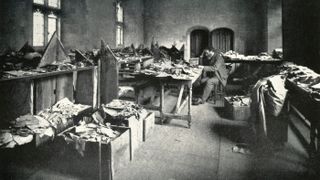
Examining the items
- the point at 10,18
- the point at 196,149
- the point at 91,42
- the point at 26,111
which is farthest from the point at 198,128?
the point at 91,42

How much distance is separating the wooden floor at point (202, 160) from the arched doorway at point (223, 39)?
9275 millimetres

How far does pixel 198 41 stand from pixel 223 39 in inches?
51.0

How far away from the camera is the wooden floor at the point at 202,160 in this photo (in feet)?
10.00

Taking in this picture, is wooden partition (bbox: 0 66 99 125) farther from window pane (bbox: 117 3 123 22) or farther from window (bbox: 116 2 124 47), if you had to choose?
window pane (bbox: 117 3 123 22)

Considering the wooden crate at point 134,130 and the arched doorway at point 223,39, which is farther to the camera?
the arched doorway at point 223,39

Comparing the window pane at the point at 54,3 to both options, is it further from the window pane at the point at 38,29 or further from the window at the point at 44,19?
the window pane at the point at 38,29

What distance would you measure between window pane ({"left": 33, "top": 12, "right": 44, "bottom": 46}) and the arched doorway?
861 centimetres

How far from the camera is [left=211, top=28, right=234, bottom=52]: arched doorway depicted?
1330cm

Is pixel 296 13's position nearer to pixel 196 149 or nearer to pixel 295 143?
pixel 295 143

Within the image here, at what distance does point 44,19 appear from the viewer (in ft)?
23.9

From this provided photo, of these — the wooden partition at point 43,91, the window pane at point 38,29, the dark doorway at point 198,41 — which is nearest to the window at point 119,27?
the dark doorway at point 198,41

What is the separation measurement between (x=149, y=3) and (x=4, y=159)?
41.2 ft

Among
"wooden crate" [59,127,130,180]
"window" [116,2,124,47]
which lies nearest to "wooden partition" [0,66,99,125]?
"wooden crate" [59,127,130,180]

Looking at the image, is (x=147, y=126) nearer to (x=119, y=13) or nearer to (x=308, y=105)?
(x=308, y=105)
